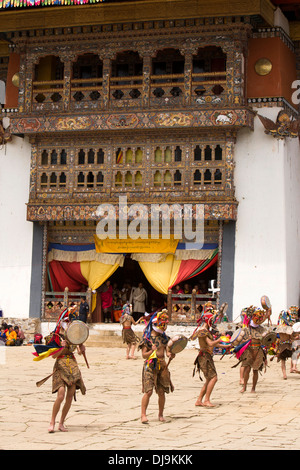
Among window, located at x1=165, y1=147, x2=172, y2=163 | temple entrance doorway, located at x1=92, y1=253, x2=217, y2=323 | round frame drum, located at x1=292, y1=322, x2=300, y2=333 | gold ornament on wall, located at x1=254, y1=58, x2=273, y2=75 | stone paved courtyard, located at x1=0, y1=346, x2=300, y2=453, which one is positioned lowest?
stone paved courtyard, located at x1=0, y1=346, x2=300, y2=453

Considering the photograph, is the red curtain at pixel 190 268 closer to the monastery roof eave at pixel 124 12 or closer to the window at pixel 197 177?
the window at pixel 197 177

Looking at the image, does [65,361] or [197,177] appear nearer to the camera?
Answer: [65,361]

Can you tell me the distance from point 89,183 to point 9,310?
3830 millimetres

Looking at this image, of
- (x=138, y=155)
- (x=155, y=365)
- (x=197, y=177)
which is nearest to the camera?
(x=155, y=365)

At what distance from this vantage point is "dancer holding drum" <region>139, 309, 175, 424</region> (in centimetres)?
1010

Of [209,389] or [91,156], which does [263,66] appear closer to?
[91,156]

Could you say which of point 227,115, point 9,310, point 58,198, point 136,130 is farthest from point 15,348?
point 227,115

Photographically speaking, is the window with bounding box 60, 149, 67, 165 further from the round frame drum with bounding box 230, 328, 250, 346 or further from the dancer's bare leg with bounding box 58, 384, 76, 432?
the dancer's bare leg with bounding box 58, 384, 76, 432

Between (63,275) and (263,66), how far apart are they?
285 inches

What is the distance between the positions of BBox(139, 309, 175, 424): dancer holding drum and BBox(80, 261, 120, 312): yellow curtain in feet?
37.5

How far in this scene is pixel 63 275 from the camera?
22.4m

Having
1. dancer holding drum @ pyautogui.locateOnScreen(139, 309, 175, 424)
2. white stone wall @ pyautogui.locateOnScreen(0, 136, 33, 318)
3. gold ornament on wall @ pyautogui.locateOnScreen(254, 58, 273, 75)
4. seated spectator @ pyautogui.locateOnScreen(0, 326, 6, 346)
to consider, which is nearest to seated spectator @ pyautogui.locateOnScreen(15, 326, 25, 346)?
seated spectator @ pyautogui.locateOnScreen(0, 326, 6, 346)

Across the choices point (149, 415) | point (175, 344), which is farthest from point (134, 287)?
point (175, 344)

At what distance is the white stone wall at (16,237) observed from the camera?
2211 centimetres
